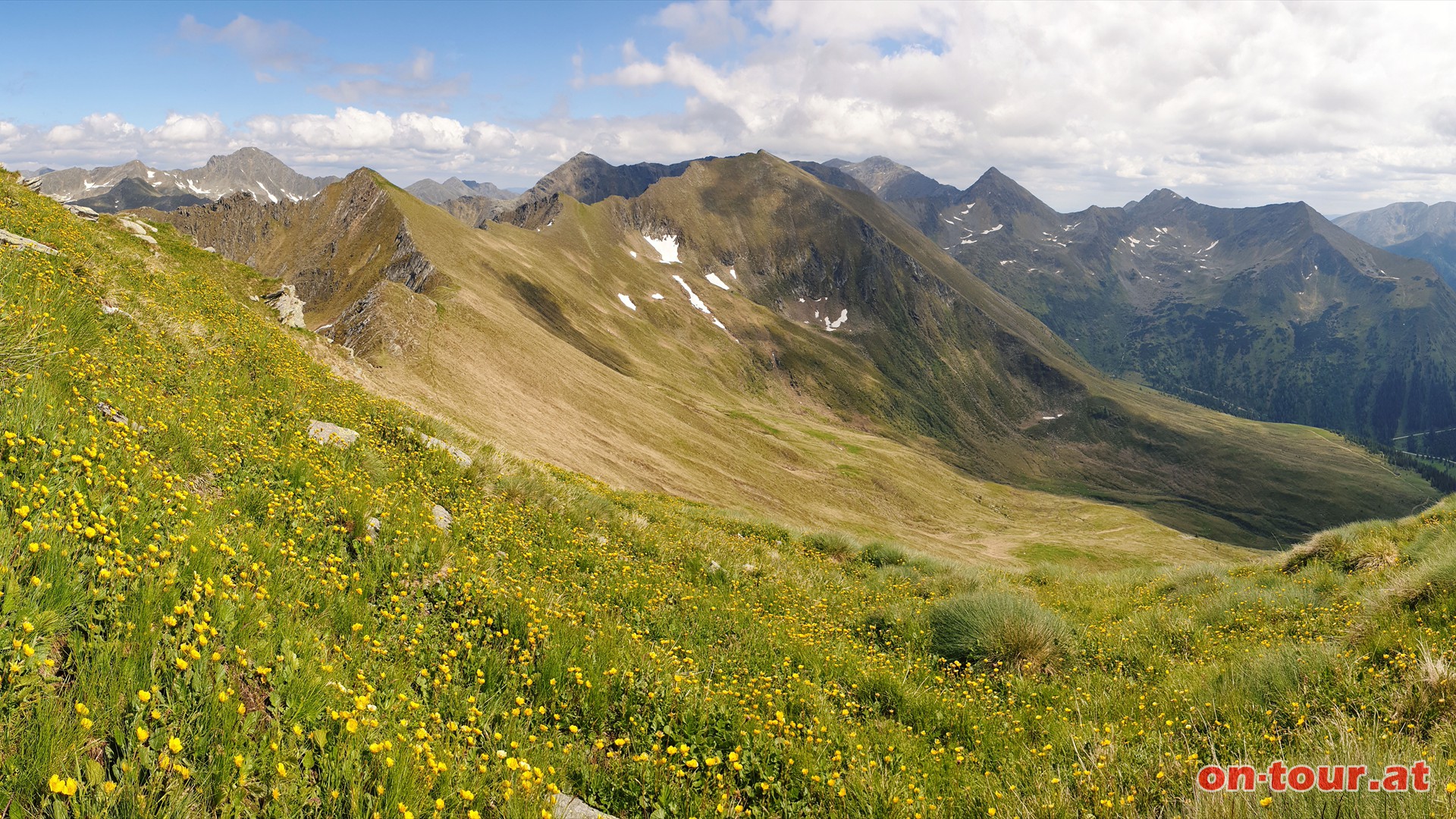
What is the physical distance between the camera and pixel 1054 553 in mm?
99625

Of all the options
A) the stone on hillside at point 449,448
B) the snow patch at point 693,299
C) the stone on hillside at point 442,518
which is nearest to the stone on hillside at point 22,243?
the stone on hillside at point 449,448

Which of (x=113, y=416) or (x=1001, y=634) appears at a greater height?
(x=113, y=416)

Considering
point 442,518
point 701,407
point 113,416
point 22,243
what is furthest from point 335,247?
point 442,518

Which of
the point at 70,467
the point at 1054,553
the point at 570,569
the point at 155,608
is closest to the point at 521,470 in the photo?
the point at 570,569

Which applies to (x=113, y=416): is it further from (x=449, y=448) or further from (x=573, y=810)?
(x=573, y=810)

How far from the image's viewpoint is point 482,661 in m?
6.72

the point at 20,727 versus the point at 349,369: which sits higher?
the point at 20,727

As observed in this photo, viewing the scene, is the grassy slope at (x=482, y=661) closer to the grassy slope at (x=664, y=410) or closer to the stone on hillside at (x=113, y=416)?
the stone on hillside at (x=113, y=416)

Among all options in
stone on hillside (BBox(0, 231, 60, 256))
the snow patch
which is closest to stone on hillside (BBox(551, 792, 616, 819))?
stone on hillside (BBox(0, 231, 60, 256))

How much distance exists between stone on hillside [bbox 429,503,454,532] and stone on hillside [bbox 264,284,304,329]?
2815cm

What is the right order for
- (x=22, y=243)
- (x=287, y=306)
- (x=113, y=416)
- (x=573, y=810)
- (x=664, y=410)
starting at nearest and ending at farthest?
(x=573, y=810) → (x=113, y=416) → (x=22, y=243) → (x=287, y=306) → (x=664, y=410)

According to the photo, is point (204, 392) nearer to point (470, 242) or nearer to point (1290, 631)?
point (1290, 631)

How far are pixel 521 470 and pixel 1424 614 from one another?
53.5ft

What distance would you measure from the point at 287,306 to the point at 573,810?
40462 millimetres
